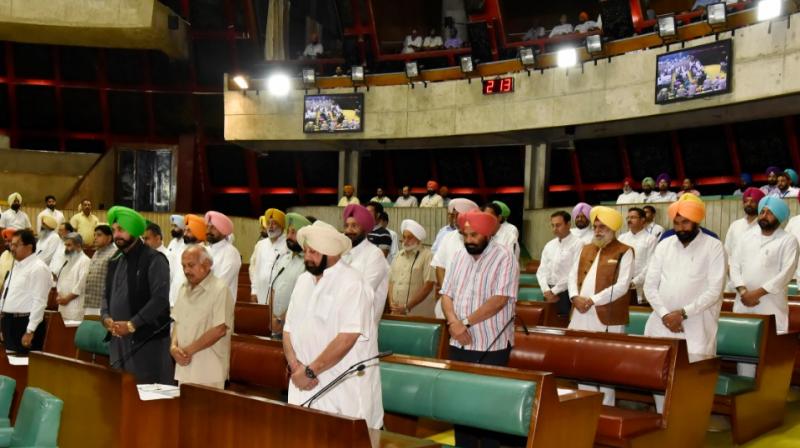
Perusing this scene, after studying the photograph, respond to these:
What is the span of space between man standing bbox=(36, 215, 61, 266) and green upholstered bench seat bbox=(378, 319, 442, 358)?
6.73 metres

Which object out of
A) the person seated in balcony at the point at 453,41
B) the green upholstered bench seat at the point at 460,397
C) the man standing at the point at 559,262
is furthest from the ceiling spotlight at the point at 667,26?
the green upholstered bench seat at the point at 460,397

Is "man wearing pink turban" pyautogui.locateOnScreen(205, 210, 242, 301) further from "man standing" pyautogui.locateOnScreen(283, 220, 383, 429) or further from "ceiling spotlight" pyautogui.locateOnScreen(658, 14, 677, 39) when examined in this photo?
"ceiling spotlight" pyautogui.locateOnScreen(658, 14, 677, 39)

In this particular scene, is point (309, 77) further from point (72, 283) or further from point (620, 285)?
point (620, 285)

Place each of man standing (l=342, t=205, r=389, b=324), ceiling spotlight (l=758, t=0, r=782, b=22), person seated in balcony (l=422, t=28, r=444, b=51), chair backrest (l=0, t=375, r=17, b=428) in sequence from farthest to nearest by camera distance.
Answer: person seated in balcony (l=422, t=28, r=444, b=51) < ceiling spotlight (l=758, t=0, r=782, b=22) < man standing (l=342, t=205, r=389, b=324) < chair backrest (l=0, t=375, r=17, b=428)

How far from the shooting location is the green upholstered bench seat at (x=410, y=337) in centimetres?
550

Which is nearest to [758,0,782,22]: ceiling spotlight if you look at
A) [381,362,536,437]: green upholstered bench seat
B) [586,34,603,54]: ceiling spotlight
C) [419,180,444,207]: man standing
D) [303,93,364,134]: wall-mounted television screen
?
[586,34,603,54]: ceiling spotlight

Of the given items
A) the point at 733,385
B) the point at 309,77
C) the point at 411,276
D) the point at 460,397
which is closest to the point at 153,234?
the point at 411,276

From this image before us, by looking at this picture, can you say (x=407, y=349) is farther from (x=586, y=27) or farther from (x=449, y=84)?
(x=586, y=27)

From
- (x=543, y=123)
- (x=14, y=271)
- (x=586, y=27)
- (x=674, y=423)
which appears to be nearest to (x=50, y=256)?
(x=14, y=271)

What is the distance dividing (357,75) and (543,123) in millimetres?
3748

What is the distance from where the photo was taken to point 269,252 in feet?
23.7

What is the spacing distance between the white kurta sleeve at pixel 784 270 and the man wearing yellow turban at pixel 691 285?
1045mm

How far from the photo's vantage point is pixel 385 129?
15.5 meters

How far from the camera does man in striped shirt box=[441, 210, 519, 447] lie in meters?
4.36
